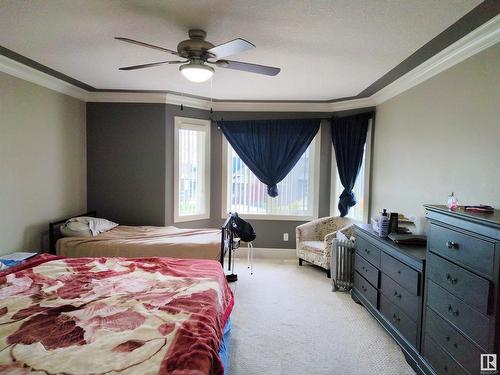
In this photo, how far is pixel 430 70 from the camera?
112 inches

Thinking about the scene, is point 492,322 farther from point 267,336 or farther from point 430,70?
point 430,70

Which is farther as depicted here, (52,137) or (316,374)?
(52,137)

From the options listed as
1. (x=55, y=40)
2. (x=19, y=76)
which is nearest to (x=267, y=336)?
(x=55, y=40)

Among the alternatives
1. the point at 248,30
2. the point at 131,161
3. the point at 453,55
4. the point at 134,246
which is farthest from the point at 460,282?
the point at 131,161

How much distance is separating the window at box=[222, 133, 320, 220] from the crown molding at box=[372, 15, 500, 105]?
183cm

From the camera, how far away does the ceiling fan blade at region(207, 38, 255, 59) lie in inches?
74.3

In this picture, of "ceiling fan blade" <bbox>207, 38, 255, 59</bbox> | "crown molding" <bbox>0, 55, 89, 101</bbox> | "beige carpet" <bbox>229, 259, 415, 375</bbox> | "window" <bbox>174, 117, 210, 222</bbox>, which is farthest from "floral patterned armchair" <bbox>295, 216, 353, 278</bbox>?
"crown molding" <bbox>0, 55, 89, 101</bbox>

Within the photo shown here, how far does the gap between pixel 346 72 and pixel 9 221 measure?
4.04m

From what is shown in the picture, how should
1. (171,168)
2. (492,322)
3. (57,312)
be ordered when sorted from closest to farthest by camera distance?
(492,322) → (57,312) → (171,168)

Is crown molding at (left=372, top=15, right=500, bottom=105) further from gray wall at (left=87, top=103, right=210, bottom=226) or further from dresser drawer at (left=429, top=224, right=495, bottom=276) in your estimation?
gray wall at (left=87, top=103, right=210, bottom=226)

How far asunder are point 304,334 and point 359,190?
2.55 meters

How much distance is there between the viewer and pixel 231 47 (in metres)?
2.00

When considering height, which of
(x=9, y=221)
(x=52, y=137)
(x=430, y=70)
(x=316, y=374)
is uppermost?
(x=430, y=70)

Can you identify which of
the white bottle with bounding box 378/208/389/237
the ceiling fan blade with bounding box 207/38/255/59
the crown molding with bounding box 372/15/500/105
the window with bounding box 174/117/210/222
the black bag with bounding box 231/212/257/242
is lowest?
the black bag with bounding box 231/212/257/242
